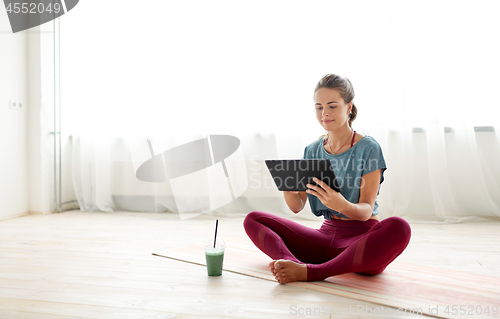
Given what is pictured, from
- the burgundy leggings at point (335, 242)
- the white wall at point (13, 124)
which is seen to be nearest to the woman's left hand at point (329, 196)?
the burgundy leggings at point (335, 242)

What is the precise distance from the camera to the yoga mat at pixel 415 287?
1.16 meters

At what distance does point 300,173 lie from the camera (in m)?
1.36

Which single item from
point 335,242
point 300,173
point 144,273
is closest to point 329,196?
point 300,173

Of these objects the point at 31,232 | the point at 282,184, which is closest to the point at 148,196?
the point at 31,232

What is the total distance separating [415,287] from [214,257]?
65 cm

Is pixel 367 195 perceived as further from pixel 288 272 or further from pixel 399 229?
pixel 288 272

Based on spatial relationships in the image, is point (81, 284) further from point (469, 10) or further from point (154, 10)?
point (469, 10)

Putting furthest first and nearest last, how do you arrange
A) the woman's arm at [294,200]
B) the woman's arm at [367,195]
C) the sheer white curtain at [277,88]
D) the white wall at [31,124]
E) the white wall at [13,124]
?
the white wall at [31,124] < the white wall at [13,124] < the sheer white curtain at [277,88] < the woman's arm at [294,200] < the woman's arm at [367,195]

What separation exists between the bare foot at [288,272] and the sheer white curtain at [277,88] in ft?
4.87

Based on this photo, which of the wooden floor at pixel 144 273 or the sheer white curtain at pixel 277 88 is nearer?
the wooden floor at pixel 144 273

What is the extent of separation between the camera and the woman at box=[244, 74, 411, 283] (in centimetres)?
129

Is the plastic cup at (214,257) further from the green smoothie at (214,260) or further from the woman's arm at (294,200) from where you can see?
the woman's arm at (294,200)

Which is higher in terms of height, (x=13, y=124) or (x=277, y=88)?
(x=277, y=88)

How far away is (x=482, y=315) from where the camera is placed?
1.10m
